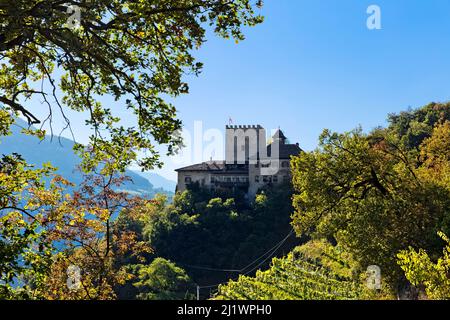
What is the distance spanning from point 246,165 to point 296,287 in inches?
2040

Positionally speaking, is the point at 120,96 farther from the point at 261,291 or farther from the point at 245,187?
the point at 245,187

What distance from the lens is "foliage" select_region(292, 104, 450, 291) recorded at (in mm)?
21312

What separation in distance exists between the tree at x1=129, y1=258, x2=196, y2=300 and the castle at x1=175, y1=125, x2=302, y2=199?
25791 millimetres

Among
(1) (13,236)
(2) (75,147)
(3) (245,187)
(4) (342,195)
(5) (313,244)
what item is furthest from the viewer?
(3) (245,187)

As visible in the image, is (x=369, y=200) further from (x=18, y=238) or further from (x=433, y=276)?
(x=18, y=238)

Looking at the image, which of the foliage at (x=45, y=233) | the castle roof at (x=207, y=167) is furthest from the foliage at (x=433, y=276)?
the castle roof at (x=207, y=167)

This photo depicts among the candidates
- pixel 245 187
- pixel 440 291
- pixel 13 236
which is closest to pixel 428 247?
pixel 440 291

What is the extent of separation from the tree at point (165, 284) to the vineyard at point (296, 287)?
19.3m

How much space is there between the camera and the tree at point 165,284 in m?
57.1

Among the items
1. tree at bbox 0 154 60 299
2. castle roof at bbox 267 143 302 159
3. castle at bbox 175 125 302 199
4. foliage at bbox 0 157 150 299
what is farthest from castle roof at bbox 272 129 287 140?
tree at bbox 0 154 60 299

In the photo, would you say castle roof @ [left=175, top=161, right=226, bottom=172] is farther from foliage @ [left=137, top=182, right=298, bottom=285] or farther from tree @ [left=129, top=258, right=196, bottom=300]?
tree @ [left=129, top=258, right=196, bottom=300]

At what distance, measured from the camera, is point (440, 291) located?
9.73 m
